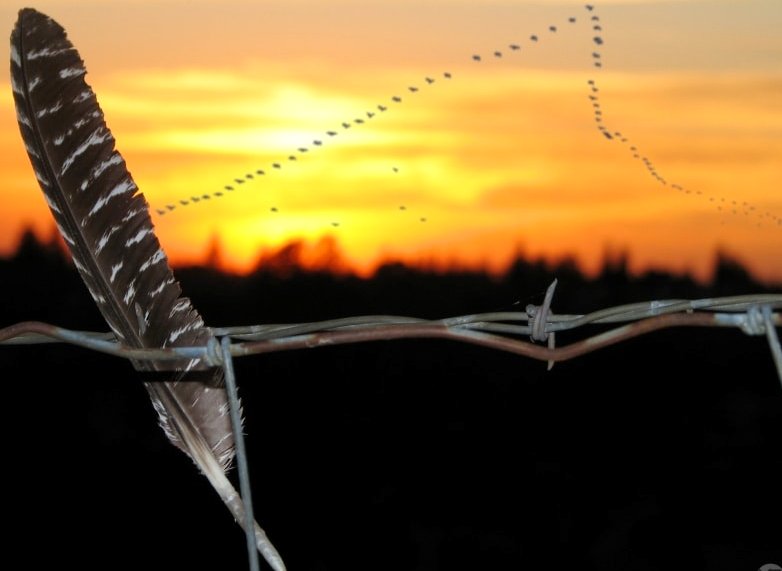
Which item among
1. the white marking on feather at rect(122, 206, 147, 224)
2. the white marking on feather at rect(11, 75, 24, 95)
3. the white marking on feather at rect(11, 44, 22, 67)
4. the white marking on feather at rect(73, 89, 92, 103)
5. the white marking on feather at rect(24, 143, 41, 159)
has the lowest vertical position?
the white marking on feather at rect(122, 206, 147, 224)

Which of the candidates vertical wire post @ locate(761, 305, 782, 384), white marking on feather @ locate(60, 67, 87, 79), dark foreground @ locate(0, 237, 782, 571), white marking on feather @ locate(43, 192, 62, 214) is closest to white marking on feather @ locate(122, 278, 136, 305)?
white marking on feather @ locate(43, 192, 62, 214)

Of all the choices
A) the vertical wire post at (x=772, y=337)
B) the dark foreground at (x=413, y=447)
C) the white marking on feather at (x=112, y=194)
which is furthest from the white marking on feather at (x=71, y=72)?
the dark foreground at (x=413, y=447)

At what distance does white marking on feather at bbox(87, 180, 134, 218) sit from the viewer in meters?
0.96

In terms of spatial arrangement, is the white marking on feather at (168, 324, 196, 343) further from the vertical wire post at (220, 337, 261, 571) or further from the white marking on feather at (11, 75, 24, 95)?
the white marking on feather at (11, 75, 24, 95)

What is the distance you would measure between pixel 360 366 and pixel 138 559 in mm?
1978

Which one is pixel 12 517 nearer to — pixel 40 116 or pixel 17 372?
pixel 17 372

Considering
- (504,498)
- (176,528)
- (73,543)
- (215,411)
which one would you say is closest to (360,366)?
(504,498)

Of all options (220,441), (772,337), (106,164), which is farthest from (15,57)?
(772,337)

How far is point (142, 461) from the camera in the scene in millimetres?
5320

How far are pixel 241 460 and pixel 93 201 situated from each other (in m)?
0.35

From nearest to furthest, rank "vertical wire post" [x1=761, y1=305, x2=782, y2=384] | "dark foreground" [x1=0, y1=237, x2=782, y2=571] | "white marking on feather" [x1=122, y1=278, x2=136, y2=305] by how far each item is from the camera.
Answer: "vertical wire post" [x1=761, y1=305, x2=782, y2=384]
"white marking on feather" [x1=122, y1=278, x2=136, y2=305]
"dark foreground" [x1=0, y1=237, x2=782, y2=571]

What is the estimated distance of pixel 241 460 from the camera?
76 centimetres

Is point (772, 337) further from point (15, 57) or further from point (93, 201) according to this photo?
point (15, 57)

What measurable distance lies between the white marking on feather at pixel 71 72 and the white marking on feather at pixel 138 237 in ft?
0.56
